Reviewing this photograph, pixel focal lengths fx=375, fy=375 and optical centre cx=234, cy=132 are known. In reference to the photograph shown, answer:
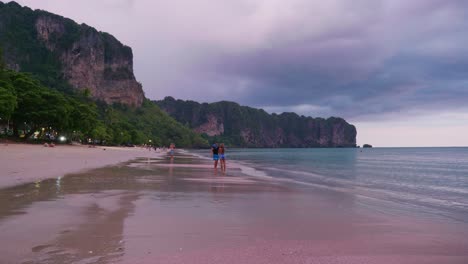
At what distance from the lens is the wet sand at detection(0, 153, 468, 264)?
5566 mm

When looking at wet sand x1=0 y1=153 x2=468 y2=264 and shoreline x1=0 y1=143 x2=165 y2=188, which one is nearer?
wet sand x1=0 y1=153 x2=468 y2=264

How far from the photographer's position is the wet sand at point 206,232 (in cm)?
557

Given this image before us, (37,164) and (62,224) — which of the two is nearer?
(62,224)

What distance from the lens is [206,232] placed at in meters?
7.08

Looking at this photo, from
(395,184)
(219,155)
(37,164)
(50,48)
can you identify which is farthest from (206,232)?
(50,48)

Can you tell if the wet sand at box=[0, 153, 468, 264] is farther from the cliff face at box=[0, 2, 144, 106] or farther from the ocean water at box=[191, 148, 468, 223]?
the cliff face at box=[0, 2, 144, 106]

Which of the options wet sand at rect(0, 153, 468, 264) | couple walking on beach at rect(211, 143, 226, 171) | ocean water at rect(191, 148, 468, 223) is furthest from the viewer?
couple walking on beach at rect(211, 143, 226, 171)

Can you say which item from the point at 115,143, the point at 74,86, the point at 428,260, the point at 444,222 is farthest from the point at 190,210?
the point at 74,86

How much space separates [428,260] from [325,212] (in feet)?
14.7

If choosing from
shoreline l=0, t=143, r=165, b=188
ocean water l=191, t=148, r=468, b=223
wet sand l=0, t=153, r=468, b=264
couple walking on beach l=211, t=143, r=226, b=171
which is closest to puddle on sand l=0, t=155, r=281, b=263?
wet sand l=0, t=153, r=468, b=264

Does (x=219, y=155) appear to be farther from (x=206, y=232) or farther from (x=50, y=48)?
(x=50, y=48)

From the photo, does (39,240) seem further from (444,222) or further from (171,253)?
(444,222)

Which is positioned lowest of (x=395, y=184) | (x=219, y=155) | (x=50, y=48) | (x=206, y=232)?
(x=395, y=184)

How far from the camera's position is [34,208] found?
8.72 metres
